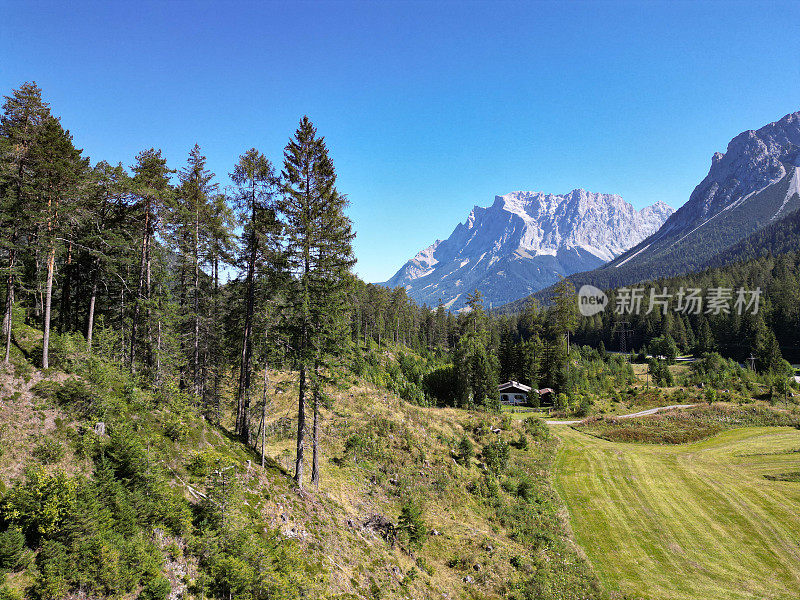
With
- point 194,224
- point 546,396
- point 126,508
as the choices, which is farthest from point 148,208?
point 546,396

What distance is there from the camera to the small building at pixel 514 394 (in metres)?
66.3

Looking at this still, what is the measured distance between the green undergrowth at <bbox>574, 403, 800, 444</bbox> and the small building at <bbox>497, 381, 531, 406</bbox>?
47.9 ft

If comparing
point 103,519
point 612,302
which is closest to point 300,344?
point 103,519

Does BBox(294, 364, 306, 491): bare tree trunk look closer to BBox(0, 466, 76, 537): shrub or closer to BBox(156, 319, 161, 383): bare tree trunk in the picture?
BBox(156, 319, 161, 383): bare tree trunk

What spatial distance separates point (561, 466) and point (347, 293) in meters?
30.3

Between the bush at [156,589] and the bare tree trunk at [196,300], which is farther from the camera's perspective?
Answer: the bare tree trunk at [196,300]

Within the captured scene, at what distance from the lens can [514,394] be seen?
6675 cm

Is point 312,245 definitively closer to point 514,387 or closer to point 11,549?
point 11,549

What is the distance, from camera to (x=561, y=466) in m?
35.5

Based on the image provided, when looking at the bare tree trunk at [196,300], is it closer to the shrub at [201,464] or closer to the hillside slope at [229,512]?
the hillside slope at [229,512]

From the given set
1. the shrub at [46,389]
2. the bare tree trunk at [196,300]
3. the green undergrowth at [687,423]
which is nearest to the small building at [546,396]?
the green undergrowth at [687,423]

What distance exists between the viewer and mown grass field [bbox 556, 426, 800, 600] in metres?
19.5

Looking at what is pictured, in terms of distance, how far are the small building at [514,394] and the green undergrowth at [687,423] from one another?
14.6 metres

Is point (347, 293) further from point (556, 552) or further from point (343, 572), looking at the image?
point (556, 552)
